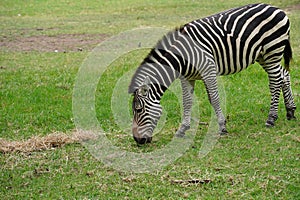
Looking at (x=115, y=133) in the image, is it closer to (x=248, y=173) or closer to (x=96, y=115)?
(x=96, y=115)

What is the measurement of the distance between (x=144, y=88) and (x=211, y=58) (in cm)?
121

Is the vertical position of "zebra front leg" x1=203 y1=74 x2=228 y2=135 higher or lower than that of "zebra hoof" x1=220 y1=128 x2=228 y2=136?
higher

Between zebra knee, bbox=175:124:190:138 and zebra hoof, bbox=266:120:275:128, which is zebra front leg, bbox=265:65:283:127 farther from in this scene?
zebra knee, bbox=175:124:190:138

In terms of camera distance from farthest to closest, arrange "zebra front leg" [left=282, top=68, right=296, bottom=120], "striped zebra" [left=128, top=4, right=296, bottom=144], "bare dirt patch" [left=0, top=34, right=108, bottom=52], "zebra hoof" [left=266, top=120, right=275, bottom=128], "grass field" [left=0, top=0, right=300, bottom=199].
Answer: "bare dirt patch" [left=0, top=34, right=108, bottom=52]
"zebra front leg" [left=282, top=68, right=296, bottom=120]
"zebra hoof" [left=266, top=120, right=275, bottom=128]
"striped zebra" [left=128, top=4, right=296, bottom=144]
"grass field" [left=0, top=0, right=300, bottom=199]

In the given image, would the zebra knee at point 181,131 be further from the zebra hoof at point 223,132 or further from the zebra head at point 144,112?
the zebra head at point 144,112

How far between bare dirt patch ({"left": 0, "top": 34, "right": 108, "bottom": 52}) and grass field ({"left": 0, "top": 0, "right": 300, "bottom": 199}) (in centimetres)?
3

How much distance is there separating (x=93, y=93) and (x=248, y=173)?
483cm

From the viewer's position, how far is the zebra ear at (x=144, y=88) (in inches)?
280

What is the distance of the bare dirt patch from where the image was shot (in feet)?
50.6

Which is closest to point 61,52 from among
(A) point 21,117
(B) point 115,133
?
(A) point 21,117

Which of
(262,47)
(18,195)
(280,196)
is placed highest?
(262,47)

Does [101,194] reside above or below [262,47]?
below

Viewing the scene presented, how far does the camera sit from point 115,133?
8.16m

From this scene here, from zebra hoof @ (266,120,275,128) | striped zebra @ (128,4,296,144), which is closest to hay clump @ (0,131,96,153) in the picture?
striped zebra @ (128,4,296,144)
